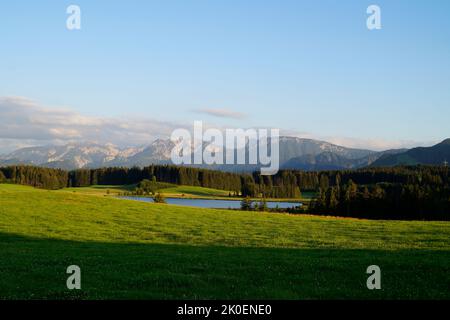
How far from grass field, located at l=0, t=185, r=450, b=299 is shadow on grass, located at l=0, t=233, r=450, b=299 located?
50 mm

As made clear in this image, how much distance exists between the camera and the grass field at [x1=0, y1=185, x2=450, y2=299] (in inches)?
721

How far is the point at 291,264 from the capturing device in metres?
24.6

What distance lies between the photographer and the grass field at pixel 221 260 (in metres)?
18.3

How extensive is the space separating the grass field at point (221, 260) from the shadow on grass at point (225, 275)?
5cm

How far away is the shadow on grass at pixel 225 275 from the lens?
17723mm

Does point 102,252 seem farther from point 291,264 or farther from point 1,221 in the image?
point 1,221

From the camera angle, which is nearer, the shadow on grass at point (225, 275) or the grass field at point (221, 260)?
the shadow on grass at point (225, 275)

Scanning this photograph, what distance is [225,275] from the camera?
2141cm

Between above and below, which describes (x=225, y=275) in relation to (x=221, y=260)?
above

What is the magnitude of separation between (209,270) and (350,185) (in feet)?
378

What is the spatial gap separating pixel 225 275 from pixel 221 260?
4.83m
